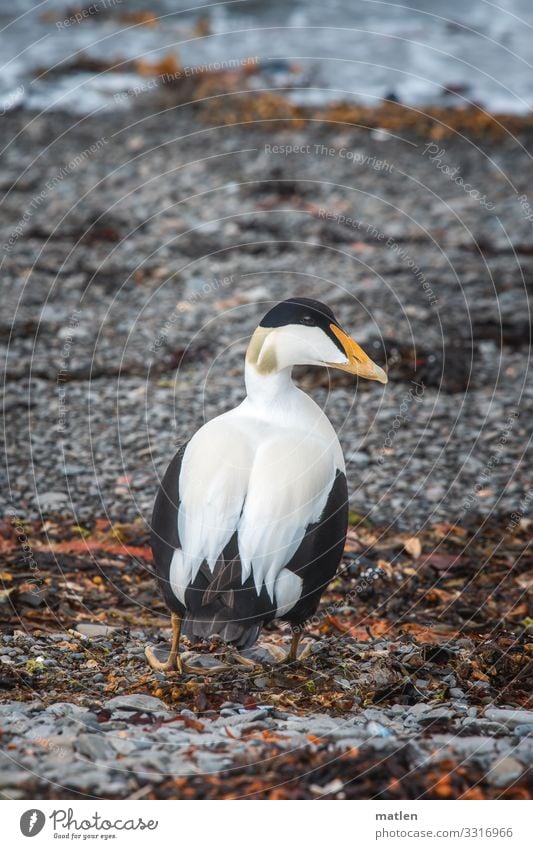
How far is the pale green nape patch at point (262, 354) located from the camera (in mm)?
3180

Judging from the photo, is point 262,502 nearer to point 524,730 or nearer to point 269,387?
point 269,387

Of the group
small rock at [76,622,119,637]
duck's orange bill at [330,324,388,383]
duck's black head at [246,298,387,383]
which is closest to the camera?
duck's black head at [246,298,387,383]

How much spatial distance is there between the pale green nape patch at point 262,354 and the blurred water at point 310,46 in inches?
265

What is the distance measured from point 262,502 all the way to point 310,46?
28.6ft

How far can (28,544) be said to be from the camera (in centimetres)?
447

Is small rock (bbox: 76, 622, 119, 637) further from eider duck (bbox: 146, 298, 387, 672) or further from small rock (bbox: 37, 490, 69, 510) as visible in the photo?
small rock (bbox: 37, 490, 69, 510)

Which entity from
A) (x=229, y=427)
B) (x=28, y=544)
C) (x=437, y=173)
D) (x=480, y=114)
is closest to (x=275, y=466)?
(x=229, y=427)

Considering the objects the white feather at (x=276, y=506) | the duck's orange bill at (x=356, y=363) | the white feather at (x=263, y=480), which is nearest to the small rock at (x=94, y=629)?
the white feather at (x=263, y=480)

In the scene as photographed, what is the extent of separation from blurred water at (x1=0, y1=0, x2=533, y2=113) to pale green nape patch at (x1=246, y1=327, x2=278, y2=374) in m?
6.73

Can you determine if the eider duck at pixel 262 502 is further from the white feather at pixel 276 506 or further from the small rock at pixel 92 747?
the small rock at pixel 92 747

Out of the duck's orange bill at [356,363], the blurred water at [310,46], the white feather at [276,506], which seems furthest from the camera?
the blurred water at [310,46]

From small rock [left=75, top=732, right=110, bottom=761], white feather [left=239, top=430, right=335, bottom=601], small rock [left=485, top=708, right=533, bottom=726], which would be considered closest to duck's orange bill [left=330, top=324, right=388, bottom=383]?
white feather [left=239, top=430, right=335, bottom=601]

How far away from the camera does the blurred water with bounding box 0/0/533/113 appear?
9.62 meters

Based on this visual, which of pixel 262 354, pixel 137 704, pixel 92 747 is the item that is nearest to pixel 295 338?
pixel 262 354
